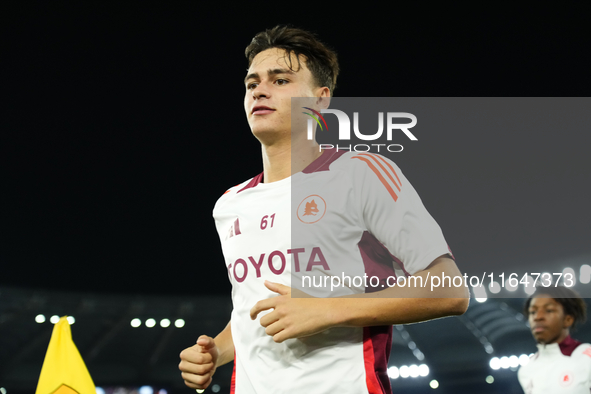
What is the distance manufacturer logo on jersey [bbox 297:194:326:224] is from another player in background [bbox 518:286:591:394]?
239cm

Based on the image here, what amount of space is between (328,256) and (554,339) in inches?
100

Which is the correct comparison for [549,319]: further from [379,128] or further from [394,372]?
[394,372]

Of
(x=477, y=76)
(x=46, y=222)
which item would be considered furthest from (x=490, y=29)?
(x=46, y=222)

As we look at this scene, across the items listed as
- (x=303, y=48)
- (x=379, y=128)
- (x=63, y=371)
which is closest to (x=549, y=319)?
(x=379, y=128)

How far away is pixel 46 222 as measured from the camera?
6.79 m

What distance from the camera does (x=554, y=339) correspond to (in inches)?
116

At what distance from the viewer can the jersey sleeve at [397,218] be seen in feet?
3.10

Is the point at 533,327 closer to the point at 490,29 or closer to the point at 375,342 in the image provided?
the point at 375,342

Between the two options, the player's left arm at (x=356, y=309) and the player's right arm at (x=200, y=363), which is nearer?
the player's left arm at (x=356, y=309)

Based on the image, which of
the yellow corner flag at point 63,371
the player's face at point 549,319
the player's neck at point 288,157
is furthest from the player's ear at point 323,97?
the player's face at point 549,319

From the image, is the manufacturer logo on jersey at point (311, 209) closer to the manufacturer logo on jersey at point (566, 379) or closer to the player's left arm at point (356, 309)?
the player's left arm at point (356, 309)

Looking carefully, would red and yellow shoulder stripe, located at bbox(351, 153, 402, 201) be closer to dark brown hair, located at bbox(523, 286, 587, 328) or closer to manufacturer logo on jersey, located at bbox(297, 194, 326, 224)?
manufacturer logo on jersey, located at bbox(297, 194, 326, 224)

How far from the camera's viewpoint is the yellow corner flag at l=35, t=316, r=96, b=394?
1.46 m

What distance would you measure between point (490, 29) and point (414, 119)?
3810 millimetres
